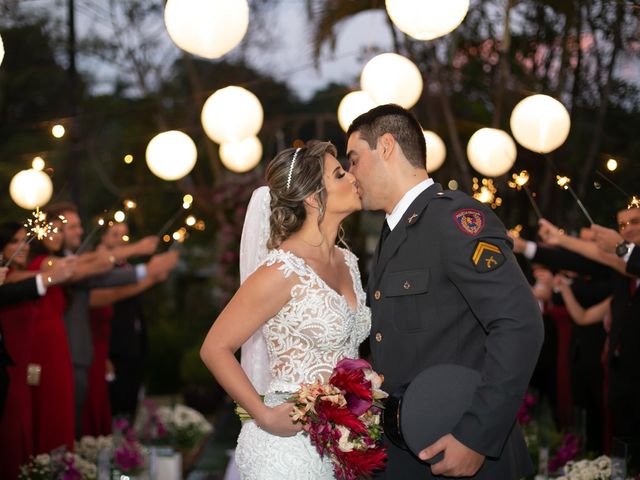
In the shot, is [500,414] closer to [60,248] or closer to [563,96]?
[60,248]

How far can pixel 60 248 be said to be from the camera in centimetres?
756

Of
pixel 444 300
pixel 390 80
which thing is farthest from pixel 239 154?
pixel 444 300

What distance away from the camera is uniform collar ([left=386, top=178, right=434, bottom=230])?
370 cm

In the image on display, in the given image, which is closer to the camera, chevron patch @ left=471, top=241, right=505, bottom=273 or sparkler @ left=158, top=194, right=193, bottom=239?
chevron patch @ left=471, top=241, right=505, bottom=273

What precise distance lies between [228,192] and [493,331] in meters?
8.13

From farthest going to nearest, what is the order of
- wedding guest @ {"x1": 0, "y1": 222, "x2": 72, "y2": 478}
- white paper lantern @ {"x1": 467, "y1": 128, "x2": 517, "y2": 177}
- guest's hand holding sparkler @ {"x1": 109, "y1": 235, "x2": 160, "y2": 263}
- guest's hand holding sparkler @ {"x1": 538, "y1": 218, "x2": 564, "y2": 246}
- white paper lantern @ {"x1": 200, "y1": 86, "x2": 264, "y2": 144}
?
white paper lantern @ {"x1": 200, "y1": 86, "x2": 264, "y2": 144}
guest's hand holding sparkler @ {"x1": 109, "y1": 235, "x2": 160, "y2": 263}
white paper lantern @ {"x1": 467, "y1": 128, "x2": 517, "y2": 177}
wedding guest @ {"x1": 0, "y1": 222, "x2": 72, "y2": 478}
guest's hand holding sparkler @ {"x1": 538, "y1": 218, "x2": 564, "y2": 246}

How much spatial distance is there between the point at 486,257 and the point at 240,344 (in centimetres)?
102

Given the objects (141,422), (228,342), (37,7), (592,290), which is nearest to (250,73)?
(37,7)

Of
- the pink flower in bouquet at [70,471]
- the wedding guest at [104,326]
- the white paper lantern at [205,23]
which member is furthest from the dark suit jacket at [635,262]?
the wedding guest at [104,326]

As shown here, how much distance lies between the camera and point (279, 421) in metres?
3.71

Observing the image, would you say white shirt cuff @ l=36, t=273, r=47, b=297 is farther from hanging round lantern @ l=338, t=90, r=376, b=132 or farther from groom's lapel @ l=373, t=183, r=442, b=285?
groom's lapel @ l=373, t=183, r=442, b=285

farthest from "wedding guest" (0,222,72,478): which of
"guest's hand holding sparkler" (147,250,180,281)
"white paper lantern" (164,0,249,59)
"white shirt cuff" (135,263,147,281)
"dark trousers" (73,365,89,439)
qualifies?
"white shirt cuff" (135,263,147,281)

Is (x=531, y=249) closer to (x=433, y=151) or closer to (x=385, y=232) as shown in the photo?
(x=433, y=151)

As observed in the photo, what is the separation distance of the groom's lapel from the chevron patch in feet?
1.14
